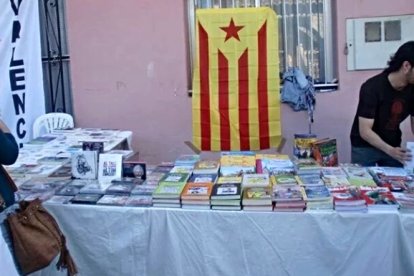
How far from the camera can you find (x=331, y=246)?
3010 mm

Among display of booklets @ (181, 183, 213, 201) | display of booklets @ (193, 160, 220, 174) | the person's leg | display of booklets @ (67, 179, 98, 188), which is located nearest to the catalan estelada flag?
the person's leg

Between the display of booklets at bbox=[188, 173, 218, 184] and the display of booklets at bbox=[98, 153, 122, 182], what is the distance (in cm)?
47

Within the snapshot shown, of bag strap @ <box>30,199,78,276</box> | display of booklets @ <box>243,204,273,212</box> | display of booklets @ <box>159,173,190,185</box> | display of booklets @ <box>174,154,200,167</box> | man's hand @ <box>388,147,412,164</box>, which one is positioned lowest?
bag strap @ <box>30,199,78,276</box>

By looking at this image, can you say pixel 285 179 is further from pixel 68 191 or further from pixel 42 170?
pixel 42 170

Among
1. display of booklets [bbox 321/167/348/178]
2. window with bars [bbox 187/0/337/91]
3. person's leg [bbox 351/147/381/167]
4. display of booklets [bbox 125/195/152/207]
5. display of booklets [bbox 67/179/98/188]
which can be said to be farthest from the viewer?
window with bars [bbox 187/0/337/91]

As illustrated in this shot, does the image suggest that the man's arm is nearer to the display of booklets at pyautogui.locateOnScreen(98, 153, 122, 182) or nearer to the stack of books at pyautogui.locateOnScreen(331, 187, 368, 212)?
the stack of books at pyautogui.locateOnScreen(331, 187, 368, 212)

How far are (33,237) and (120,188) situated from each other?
700 millimetres

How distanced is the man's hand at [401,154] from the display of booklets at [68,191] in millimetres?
2001

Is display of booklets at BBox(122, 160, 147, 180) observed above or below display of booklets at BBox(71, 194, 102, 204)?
above

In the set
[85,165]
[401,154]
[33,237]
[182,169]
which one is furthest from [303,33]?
[33,237]

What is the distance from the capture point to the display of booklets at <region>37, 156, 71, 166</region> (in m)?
4.08

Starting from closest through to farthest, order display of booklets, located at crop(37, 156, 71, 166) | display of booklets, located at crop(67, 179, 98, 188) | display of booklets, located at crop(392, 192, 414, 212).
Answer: display of booklets, located at crop(392, 192, 414, 212)
display of booklets, located at crop(67, 179, 98, 188)
display of booklets, located at crop(37, 156, 71, 166)

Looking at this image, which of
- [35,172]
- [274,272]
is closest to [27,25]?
[35,172]

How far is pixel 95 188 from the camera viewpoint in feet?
11.3
